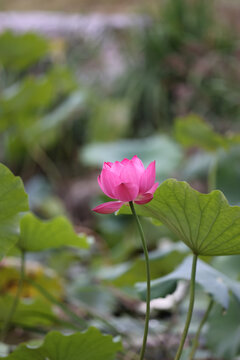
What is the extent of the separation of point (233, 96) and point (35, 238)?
7.38 ft

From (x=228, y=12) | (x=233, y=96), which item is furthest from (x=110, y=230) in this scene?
(x=228, y=12)

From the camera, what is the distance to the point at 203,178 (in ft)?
6.26

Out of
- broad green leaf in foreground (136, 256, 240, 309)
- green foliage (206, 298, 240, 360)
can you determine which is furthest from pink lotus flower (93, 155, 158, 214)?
green foliage (206, 298, 240, 360)

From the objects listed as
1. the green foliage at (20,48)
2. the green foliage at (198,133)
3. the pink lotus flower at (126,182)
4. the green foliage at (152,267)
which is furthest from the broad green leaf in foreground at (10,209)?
the green foliage at (20,48)

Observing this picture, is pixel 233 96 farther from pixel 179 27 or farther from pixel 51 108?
pixel 51 108

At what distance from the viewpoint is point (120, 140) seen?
2998mm

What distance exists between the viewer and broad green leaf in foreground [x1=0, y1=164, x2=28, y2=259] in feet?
1.75

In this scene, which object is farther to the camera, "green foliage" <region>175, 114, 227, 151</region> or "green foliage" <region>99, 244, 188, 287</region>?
"green foliage" <region>175, 114, 227, 151</region>

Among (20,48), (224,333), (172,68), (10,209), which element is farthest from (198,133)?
(172,68)

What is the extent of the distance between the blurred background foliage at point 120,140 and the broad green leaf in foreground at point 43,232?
7 centimetres

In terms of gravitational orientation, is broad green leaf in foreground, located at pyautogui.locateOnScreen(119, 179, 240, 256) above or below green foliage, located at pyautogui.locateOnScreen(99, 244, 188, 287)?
above

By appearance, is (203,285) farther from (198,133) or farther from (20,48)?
(20,48)

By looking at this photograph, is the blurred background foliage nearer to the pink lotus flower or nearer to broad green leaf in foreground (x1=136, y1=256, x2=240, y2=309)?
broad green leaf in foreground (x1=136, y1=256, x2=240, y2=309)

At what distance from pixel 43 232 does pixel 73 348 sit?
0.60ft
